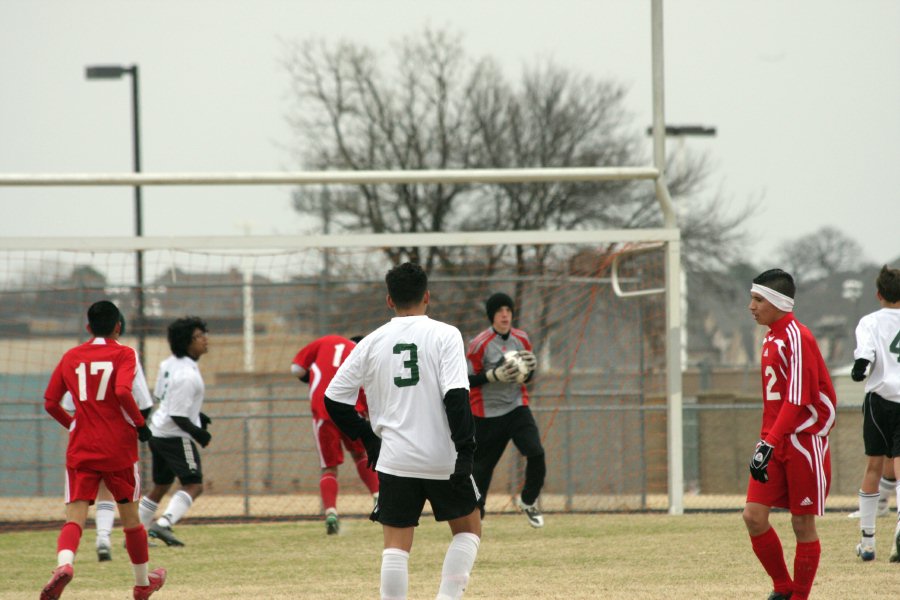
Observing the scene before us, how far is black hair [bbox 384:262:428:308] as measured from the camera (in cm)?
555

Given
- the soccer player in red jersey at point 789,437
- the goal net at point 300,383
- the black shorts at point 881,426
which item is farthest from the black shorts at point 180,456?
the soccer player in red jersey at point 789,437

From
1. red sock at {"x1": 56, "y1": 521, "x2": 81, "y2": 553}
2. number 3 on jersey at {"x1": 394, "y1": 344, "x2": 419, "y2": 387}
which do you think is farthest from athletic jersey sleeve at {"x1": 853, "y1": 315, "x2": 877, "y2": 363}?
red sock at {"x1": 56, "y1": 521, "x2": 81, "y2": 553}

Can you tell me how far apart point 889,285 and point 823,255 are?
4006 centimetres

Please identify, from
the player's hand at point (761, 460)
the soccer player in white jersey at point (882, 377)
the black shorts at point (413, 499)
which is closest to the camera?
the black shorts at point (413, 499)

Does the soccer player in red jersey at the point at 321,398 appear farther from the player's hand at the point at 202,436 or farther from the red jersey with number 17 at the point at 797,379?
the red jersey with number 17 at the point at 797,379

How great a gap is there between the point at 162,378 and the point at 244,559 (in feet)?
6.32

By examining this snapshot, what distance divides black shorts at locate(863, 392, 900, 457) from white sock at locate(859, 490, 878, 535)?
36 centimetres

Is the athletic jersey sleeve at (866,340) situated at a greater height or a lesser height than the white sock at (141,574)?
greater

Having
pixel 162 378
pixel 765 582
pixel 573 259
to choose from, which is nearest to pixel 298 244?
pixel 162 378

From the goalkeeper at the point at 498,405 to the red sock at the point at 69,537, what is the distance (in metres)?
3.86

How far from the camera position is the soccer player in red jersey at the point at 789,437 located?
5.99 metres

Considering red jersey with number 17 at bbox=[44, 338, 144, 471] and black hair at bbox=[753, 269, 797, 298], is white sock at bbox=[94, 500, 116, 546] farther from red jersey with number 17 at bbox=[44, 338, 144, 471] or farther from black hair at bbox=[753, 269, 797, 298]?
black hair at bbox=[753, 269, 797, 298]

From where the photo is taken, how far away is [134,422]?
285 inches

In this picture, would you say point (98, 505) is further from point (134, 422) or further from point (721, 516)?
point (721, 516)
